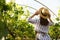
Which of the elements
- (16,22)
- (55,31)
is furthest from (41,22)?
(55,31)

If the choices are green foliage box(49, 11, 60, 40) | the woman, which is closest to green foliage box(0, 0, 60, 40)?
the woman

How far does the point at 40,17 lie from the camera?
1.56 metres

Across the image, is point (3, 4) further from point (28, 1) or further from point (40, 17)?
point (28, 1)

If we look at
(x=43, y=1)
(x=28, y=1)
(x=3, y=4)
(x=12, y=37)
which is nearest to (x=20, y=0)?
(x=28, y=1)

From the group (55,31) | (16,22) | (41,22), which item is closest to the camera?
(41,22)

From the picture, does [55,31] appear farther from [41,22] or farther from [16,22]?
[41,22]

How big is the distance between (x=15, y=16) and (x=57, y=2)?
0.96 meters

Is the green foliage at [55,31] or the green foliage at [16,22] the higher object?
the green foliage at [16,22]

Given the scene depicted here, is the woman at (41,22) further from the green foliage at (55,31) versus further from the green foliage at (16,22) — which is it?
the green foliage at (55,31)

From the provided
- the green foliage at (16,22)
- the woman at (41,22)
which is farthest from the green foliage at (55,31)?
the woman at (41,22)

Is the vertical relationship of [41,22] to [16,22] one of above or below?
above

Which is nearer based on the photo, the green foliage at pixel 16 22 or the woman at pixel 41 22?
the woman at pixel 41 22

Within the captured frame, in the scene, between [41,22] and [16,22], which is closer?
[41,22]

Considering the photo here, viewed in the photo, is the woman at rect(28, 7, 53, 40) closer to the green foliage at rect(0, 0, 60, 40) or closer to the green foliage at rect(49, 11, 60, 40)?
the green foliage at rect(0, 0, 60, 40)
